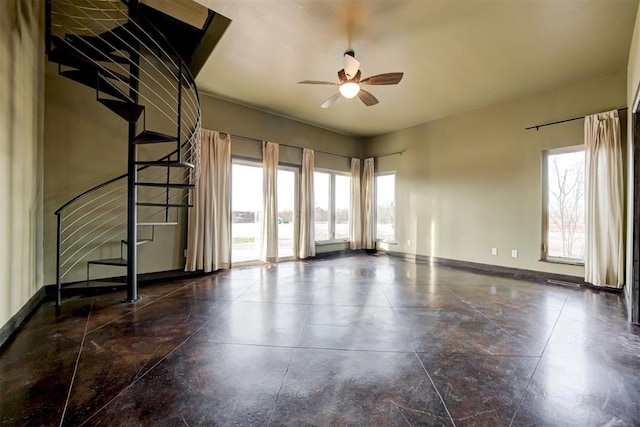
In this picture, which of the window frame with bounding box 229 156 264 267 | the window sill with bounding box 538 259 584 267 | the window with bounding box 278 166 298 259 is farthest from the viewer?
the window with bounding box 278 166 298 259

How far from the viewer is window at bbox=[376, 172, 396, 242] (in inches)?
285

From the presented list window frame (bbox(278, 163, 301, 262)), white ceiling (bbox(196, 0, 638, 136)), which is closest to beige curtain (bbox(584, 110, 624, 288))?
white ceiling (bbox(196, 0, 638, 136))

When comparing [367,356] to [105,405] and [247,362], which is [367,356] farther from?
[105,405]

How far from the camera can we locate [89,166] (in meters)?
3.89

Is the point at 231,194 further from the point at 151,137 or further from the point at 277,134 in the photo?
the point at 151,137

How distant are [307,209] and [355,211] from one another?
168 cm

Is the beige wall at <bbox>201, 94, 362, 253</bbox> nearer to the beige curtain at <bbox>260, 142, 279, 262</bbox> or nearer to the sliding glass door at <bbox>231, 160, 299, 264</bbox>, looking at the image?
the beige curtain at <bbox>260, 142, 279, 262</bbox>

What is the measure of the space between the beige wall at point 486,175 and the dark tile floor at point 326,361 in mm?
1655

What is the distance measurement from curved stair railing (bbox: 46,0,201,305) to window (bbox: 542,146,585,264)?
5.73m

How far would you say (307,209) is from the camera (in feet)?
21.0

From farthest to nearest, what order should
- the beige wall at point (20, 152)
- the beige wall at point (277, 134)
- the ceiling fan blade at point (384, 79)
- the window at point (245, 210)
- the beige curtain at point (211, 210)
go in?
the window at point (245, 210) < the beige wall at point (277, 134) < the beige curtain at point (211, 210) < the ceiling fan blade at point (384, 79) < the beige wall at point (20, 152)

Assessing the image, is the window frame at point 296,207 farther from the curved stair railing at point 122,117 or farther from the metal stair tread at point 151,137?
the metal stair tread at point 151,137

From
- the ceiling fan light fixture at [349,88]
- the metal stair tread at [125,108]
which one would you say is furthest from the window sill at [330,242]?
the metal stair tread at [125,108]

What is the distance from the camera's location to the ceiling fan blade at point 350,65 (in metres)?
3.26
